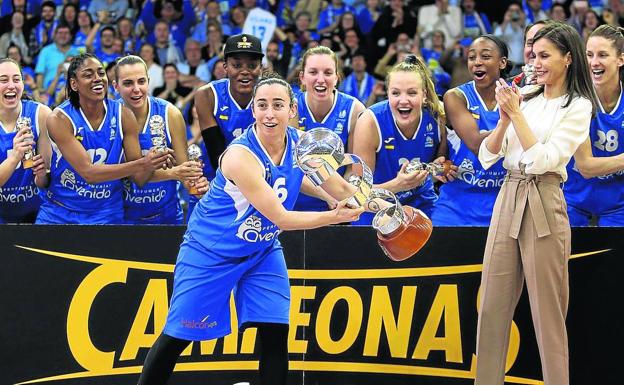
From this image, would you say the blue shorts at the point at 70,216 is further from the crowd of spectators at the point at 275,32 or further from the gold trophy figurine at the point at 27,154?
the crowd of spectators at the point at 275,32

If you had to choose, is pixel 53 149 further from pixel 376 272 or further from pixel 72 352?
pixel 376 272

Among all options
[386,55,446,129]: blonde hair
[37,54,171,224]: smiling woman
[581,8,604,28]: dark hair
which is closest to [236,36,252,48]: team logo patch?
[37,54,171,224]: smiling woman

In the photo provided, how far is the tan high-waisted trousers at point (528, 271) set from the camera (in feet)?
17.2

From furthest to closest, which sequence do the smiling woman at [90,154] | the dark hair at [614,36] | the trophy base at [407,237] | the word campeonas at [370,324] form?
1. the smiling woman at [90,154]
2. the dark hair at [614,36]
3. the word campeonas at [370,324]
4. the trophy base at [407,237]

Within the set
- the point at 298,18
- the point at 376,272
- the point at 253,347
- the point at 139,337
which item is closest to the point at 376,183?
the point at 376,272

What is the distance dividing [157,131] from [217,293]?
1.96 metres

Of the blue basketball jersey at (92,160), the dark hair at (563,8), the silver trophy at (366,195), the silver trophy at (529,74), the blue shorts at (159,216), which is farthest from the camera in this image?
the dark hair at (563,8)

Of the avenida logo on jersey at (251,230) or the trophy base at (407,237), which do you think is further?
the avenida logo on jersey at (251,230)

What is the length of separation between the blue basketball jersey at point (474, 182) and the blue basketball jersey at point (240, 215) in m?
1.86

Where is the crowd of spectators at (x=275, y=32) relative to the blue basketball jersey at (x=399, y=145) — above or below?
above

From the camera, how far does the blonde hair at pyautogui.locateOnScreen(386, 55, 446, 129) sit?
6.56 meters

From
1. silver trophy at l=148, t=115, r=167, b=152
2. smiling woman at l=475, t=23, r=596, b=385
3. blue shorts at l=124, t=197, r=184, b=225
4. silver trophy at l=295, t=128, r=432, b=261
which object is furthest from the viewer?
blue shorts at l=124, t=197, r=184, b=225

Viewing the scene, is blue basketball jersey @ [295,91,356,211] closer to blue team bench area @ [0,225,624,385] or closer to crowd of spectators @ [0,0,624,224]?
blue team bench area @ [0,225,624,385]

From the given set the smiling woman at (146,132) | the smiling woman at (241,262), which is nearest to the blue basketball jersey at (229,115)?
the smiling woman at (146,132)
